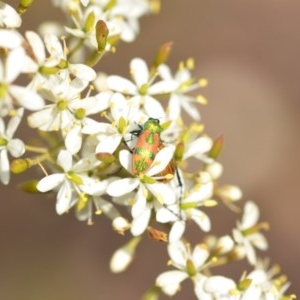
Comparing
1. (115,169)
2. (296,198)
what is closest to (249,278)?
(115,169)

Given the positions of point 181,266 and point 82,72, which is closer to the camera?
point 82,72

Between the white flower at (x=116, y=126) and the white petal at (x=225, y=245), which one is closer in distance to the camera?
the white flower at (x=116, y=126)

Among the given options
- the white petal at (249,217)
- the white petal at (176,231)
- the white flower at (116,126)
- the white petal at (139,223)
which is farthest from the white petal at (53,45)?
the white petal at (249,217)

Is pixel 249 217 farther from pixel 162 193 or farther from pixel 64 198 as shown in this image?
pixel 64 198

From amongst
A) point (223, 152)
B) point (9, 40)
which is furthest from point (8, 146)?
point (223, 152)

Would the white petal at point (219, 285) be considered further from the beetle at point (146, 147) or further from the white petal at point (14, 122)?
the white petal at point (14, 122)

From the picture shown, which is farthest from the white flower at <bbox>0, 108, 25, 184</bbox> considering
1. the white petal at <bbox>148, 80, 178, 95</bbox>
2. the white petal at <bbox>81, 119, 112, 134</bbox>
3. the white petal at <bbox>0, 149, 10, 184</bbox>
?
the white petal at <bbox>148, 80, 178, 95</bbox>

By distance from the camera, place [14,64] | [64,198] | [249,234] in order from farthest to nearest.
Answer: [249,234] → [64,198] → [14,64]

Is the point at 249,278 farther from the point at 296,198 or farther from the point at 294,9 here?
the point at 294,9
